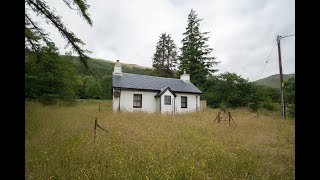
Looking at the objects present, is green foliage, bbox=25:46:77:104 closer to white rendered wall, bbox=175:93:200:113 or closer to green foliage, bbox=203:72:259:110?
white rendered wall, bbox=175:93:200:113

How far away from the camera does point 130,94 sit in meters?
20.5

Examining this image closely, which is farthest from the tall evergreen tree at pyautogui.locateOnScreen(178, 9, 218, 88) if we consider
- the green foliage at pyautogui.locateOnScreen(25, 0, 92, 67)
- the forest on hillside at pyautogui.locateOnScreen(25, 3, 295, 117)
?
the green foliage at pyautogui.locateOnScreen(25, 0, 92, 67)

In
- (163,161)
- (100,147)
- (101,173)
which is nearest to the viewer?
(101,173)

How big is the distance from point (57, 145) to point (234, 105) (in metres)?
25.8

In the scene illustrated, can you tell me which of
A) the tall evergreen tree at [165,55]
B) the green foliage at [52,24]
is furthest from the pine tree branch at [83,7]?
the tall evergreen tree at [165,55]

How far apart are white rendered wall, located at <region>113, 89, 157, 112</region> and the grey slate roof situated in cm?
63

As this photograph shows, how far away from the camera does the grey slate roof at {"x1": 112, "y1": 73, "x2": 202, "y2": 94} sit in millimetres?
20509

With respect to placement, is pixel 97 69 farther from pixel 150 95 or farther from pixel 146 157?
pixel 146 157
